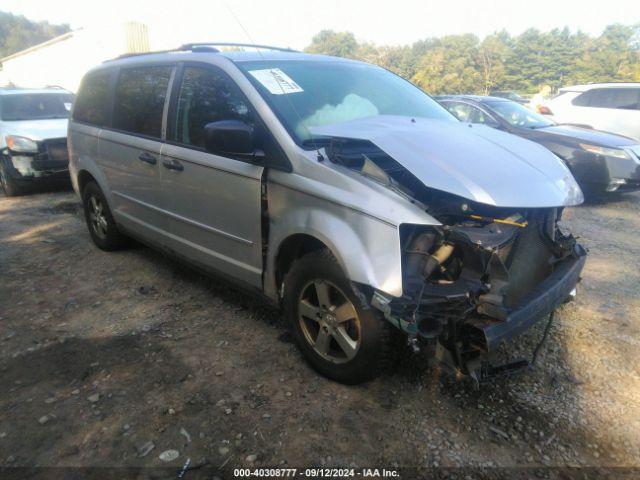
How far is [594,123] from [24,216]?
10633 mm

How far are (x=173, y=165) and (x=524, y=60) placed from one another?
187 feet

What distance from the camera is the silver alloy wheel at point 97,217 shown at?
4641 millimetres

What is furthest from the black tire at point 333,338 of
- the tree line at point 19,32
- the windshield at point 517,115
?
the tree line at point 19,32

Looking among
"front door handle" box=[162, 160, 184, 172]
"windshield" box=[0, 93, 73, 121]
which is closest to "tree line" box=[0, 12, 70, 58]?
"windshield" box=[0, 93, 73, 121]

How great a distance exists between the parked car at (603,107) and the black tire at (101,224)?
360 inches

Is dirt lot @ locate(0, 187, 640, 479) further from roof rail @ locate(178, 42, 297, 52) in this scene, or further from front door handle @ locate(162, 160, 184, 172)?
roof rail @ locate(178, 42, 297, 52)

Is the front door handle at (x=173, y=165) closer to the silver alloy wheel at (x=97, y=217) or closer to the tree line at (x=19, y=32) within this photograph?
the silver alloy wheel at (x=97, y=217)

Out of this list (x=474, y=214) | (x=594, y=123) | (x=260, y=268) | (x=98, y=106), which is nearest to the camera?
(x=474, y=214)

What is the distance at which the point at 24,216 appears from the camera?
Answer: 626cm

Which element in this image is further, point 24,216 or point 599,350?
point 24,216

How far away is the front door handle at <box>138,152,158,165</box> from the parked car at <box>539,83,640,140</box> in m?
9.14

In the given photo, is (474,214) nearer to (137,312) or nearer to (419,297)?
(419,297)

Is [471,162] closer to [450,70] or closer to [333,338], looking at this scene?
[333,338]

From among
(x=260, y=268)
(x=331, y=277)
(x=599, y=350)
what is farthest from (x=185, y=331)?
(x=599, y=350)
